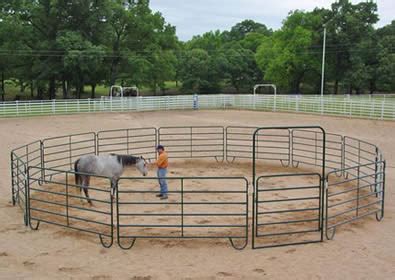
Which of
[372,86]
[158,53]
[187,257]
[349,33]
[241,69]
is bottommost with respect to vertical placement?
[187,257]

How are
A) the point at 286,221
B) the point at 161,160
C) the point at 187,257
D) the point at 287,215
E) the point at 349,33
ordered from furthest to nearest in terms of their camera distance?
the point at 349,33 → the point at 161,160 → the point at 287,215 → the point at 286,221 → the point at 187,257

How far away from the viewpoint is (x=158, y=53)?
146 feet

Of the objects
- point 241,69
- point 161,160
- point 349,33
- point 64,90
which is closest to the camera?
point 161,160

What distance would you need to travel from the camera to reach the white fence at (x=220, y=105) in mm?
26400

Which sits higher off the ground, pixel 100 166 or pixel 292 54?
pixel 292 54

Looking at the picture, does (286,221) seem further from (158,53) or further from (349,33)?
(349,33)

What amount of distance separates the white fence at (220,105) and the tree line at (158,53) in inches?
302

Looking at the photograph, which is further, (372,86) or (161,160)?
(372,86)

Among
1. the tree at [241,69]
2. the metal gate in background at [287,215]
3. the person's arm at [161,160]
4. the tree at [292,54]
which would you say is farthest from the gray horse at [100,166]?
the tree at [241,69]

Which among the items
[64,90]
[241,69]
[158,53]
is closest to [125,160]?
[64,90]

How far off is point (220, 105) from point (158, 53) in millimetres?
13897

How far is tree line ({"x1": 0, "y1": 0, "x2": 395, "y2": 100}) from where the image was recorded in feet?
128

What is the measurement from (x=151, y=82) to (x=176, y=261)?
40.0m

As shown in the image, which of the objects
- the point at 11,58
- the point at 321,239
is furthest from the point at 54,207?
the point at 11,58
